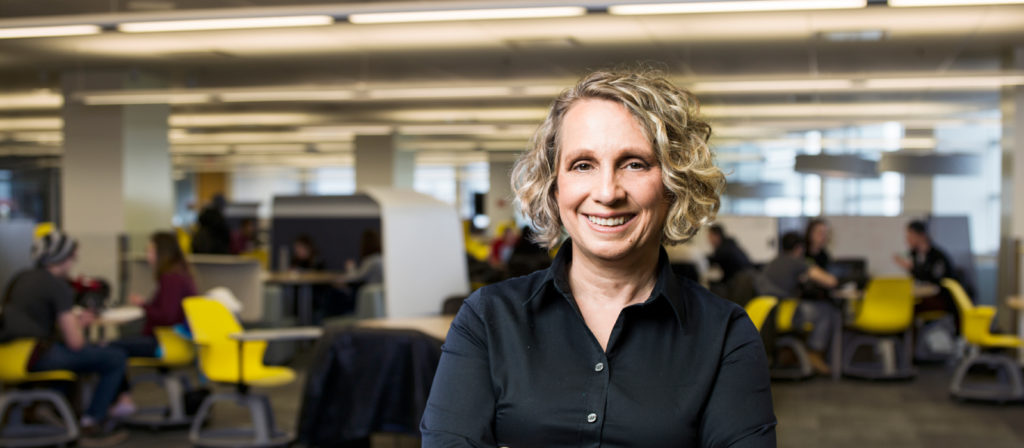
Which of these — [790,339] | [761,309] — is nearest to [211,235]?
[790,339]

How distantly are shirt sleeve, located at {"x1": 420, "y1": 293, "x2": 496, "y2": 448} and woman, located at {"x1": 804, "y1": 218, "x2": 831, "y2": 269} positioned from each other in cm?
831

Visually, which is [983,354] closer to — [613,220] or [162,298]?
[162,298]

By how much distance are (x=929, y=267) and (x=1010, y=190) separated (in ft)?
4.34

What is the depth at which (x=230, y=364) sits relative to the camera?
5.41m

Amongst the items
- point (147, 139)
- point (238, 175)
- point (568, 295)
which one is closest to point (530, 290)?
point (568, 295)

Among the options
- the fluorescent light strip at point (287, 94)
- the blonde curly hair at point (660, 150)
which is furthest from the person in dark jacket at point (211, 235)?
the blonde curly hair at point (660, 150)

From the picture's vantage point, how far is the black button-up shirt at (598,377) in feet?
3.87

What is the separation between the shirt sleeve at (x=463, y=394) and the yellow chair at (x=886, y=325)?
7490 mm

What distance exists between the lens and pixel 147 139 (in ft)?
39.4

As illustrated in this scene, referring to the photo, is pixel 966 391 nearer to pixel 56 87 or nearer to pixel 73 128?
pixel 73 128

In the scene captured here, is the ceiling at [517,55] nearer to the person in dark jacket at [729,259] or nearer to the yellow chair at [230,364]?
the person in dark jacket at [729,259]

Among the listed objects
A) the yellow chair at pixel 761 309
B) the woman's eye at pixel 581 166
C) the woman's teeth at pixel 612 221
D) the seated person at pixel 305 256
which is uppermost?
the woman's eye at pixel 581 166

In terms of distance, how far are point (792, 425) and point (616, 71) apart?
542 cm

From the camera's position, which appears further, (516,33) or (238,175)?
(238,175)
